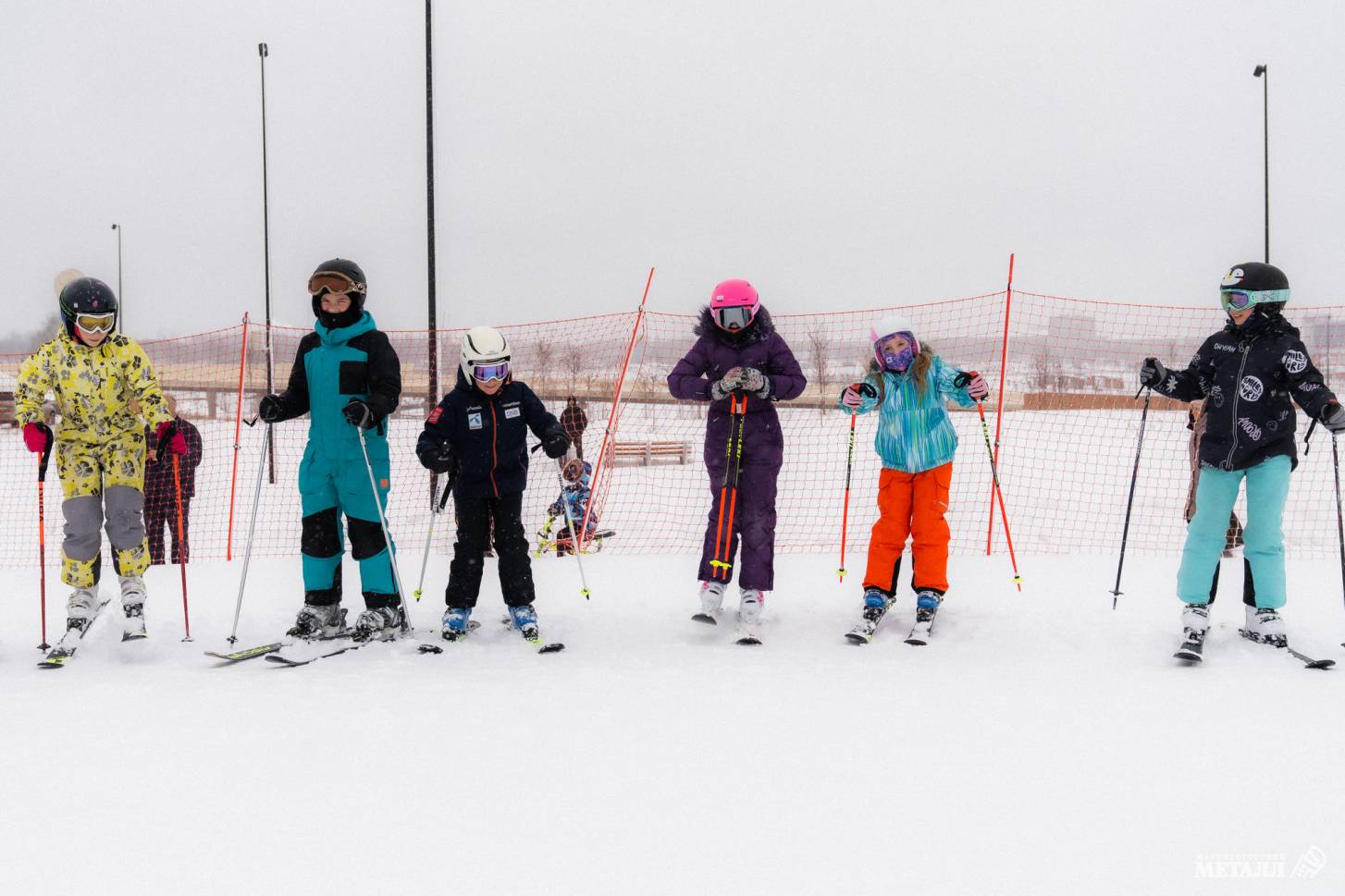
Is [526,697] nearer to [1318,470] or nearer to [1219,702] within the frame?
[1219,702]

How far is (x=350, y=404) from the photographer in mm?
4480

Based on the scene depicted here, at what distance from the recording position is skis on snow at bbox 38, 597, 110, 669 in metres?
4.30

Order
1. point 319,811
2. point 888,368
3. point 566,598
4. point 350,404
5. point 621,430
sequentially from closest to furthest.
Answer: point 319,811
point 350,404
point 888,368
point 566,598
point 621,430

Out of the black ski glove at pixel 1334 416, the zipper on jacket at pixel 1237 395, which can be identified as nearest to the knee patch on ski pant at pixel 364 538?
the zipper on jacket at pixel 1237 395

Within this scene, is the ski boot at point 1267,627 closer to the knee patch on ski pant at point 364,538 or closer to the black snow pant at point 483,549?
the black snow pant at point 483,549

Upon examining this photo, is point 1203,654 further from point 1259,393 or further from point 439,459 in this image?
point 439,459

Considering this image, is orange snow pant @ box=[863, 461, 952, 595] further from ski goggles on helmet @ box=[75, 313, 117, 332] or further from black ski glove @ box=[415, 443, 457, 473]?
ski goggles on helmet @ box=[75, 313, 117, 332]

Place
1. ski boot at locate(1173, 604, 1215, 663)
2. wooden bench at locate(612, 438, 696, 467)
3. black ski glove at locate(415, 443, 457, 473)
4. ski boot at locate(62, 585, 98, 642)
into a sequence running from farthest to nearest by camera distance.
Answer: wooden bench at locate(612, 438, 696, 467)
ski boot at locate(62, 585, 98, 642)
black ski glove at locate(415, 443, 457, 473)
ski boot at locate(1173, 604, 1215, 663)

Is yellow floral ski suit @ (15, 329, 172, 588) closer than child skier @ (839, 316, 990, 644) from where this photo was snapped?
Yes

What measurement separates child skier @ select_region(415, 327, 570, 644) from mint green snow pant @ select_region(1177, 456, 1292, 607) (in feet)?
10.7

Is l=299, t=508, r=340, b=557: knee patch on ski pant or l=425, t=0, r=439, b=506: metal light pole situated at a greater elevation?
l=425, t=0, r=439, b=506: metal light pole

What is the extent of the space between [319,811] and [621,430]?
35.5 ft

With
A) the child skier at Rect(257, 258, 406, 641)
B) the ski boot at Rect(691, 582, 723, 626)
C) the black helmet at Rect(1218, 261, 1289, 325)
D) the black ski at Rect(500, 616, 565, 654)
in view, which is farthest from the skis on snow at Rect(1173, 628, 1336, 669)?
the child skier at Rect(257, 258, 406, 641)

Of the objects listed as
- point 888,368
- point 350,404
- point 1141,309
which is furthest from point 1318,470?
point 350,404
